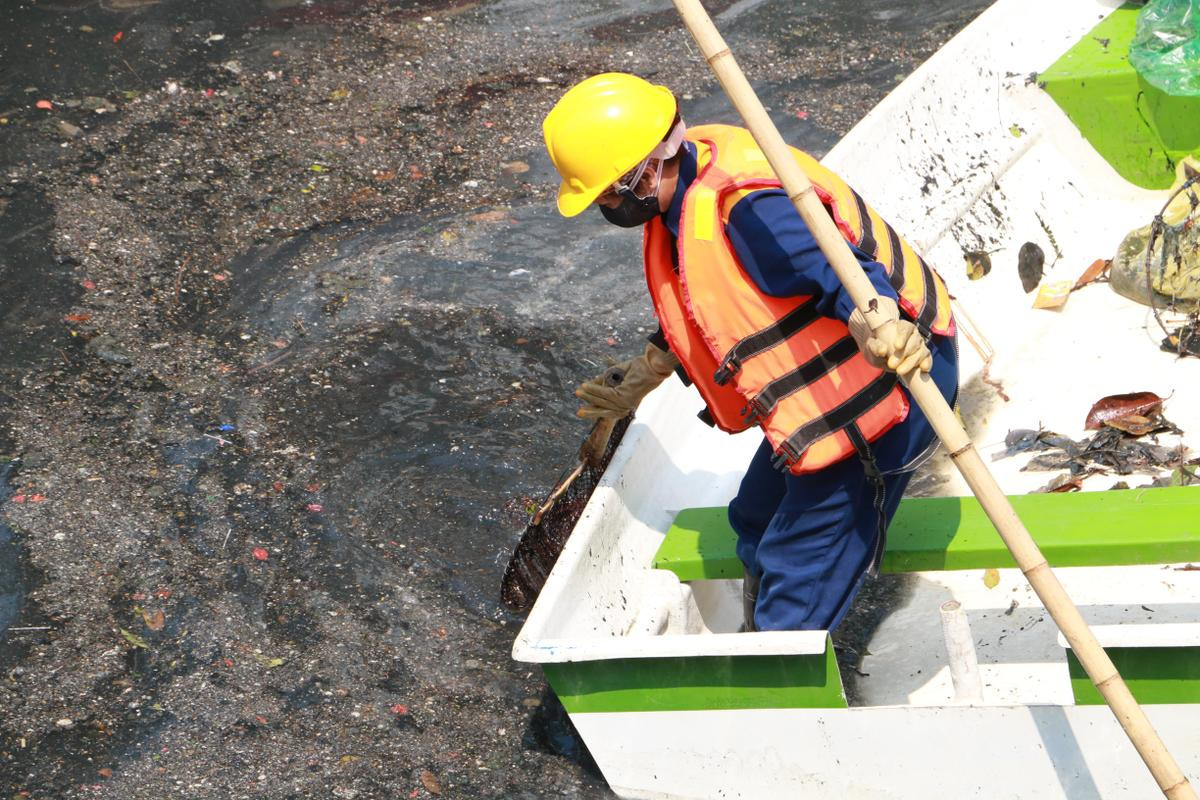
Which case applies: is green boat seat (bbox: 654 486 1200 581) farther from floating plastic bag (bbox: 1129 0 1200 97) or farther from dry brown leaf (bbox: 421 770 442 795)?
floating plastic bag (bbox: 1129 0 1200 97)

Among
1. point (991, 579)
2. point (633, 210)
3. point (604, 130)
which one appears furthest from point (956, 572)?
point (604, 130)

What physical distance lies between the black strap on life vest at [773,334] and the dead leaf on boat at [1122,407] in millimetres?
1876

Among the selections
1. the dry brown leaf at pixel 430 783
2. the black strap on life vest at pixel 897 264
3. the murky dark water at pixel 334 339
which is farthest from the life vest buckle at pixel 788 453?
the dry brown leaf at pixel 430 783

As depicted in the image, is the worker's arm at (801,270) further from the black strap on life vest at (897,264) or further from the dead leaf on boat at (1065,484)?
the dead leaf on boat at (1065,484)

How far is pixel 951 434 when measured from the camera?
2.50m

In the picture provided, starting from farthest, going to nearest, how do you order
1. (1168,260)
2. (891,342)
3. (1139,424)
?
(1168,260) < (1139,424) < (891,342)

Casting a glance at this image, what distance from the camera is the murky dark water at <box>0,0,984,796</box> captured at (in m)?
3.86

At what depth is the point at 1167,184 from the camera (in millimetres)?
5176

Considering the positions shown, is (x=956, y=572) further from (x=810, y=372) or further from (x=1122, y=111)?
(x=1122, y=111)

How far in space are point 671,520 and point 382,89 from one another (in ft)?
13.4

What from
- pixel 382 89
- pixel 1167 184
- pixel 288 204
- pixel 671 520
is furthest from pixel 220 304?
pixel 1167 184

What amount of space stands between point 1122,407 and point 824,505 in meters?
1.74

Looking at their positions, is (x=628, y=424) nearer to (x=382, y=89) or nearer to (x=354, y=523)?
(x=354, y=523)

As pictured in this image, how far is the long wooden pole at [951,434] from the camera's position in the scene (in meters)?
2.44
